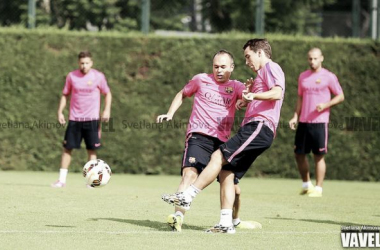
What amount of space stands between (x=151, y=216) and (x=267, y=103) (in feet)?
6.86

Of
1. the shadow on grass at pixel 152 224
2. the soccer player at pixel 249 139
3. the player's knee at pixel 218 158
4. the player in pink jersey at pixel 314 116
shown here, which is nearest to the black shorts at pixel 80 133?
the player in pink jersey at pixel 314 116

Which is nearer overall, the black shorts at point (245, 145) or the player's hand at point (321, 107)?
the black shorts at point (245, 145)

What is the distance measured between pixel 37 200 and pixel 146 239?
367cm

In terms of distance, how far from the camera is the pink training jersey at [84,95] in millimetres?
13367

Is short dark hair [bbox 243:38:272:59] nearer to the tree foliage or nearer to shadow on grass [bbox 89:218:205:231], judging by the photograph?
shadow on grass [bbox 89:218:205:231]

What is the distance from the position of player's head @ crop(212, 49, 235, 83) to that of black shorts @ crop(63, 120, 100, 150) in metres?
5.25

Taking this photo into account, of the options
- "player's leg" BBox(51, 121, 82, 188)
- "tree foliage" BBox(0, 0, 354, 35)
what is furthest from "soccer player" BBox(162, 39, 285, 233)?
"tree foliage" BBox(0, 0, 354, 35)

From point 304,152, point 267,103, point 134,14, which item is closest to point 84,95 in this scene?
point 304,152

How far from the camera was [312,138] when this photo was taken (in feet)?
43.0

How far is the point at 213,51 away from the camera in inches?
673

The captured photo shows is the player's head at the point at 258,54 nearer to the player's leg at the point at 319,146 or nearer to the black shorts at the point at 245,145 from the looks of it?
the black shorts at the point at 245,145

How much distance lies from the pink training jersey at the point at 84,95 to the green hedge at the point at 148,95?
3363 mm

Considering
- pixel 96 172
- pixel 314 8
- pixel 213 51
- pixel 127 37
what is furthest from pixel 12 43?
pixel 314 8

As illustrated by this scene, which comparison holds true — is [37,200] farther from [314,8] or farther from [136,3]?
[314,8]
